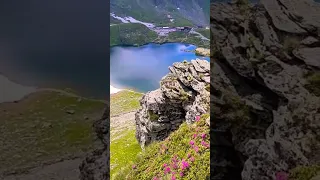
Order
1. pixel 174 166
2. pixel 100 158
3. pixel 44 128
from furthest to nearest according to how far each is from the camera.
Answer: pixel 174 166 → pixel 100 158 → pixel 44 128

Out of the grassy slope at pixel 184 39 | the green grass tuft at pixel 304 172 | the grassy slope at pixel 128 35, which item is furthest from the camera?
the grassy slope at pixel 128 35

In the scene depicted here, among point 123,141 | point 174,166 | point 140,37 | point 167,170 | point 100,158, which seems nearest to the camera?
point 100,158

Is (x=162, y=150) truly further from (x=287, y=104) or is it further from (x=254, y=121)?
(x=287, y=104)

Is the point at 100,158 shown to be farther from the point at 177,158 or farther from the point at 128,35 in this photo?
the point at 128,35

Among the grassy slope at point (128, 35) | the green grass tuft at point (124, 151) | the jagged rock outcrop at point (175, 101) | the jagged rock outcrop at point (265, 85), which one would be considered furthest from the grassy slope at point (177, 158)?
the grassy slope at point (128, 35)

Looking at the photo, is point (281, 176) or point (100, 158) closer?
point (281, 176)

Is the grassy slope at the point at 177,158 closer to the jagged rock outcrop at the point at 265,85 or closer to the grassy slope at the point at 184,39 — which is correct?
the jagged rock outcrop at the point at 265,85

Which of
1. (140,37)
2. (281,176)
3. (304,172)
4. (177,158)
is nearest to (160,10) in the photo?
(140,37)

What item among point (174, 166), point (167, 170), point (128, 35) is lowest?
point (167, 170)
